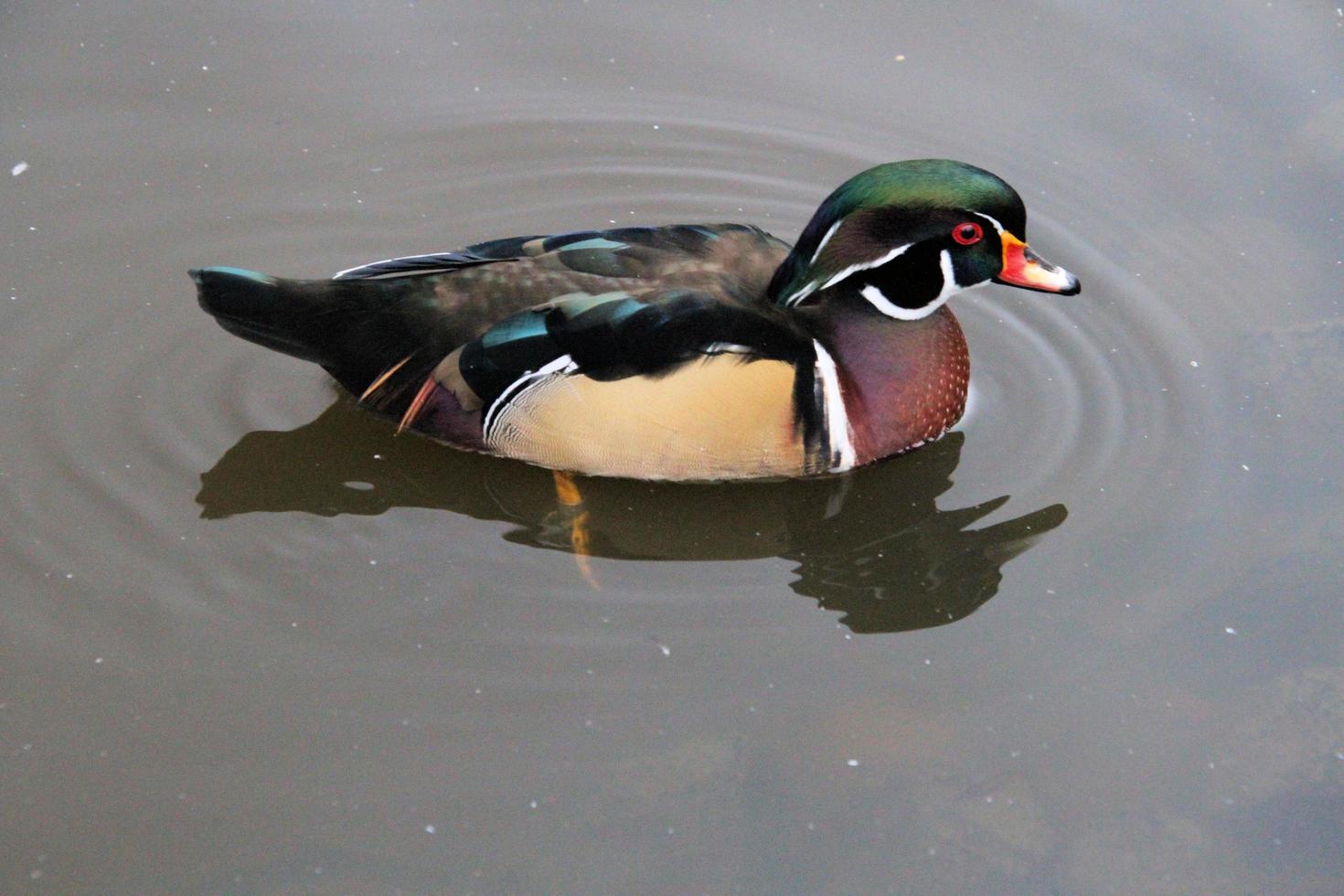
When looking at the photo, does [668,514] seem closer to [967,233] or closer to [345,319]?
[345,319]

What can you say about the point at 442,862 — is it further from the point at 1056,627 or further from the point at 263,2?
the point at 263,2

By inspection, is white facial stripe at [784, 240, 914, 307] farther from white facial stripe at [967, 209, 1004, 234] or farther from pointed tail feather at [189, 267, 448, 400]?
pointed tail feather at [189, 267, 448, 400]

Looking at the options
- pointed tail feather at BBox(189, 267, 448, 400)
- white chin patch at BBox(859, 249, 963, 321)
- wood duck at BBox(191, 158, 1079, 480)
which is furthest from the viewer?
white chin patch at BBox(859, 249, 963, 321)

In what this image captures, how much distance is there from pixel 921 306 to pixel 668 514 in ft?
3.30

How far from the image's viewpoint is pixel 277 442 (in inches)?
180

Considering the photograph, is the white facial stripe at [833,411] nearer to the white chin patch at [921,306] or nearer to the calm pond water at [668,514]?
the calm pond water at [668,514]

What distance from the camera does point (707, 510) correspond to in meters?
4.42

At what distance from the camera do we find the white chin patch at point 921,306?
4504 mm

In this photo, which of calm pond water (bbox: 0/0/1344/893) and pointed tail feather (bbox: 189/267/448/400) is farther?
pointed tail feather (bbox: 189/267/448/400)

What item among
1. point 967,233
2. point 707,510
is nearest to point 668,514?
point 707,510

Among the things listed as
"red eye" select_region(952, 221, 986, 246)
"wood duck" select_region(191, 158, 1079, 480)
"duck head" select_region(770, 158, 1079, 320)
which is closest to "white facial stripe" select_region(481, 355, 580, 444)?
"wood duck" select_region(191, 158, 1079, 480)

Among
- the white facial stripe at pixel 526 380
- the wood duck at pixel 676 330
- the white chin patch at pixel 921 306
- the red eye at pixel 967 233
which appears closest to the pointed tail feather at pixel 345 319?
the wood duck at pixel 676 330

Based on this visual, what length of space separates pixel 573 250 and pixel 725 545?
Answer: 97 centimetres

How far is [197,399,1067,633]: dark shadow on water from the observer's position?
14.0ft
